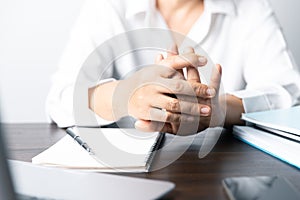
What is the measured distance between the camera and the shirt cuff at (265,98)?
75 centimetres

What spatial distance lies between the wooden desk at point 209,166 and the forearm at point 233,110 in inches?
4.0

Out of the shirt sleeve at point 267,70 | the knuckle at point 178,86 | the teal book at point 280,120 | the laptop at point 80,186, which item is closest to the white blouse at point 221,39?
the shirt sleeve at point 267,70

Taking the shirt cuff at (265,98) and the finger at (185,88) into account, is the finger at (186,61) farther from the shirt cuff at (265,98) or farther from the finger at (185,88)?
the shirt cuff at (265,98)

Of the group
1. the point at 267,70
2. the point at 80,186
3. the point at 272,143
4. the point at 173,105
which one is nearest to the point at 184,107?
the point at 173,105

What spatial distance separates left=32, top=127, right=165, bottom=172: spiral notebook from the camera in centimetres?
42

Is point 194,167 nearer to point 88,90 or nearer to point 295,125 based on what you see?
point 295,125

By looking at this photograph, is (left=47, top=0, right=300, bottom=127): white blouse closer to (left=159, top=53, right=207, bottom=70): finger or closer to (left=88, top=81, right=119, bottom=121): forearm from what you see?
(left=88, top=81, right=119, bottom=121): forearm

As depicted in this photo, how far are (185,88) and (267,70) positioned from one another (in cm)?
44

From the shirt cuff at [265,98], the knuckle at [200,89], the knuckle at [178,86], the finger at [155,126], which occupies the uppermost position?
the knuckle at [178,86]

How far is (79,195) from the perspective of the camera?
0.31m

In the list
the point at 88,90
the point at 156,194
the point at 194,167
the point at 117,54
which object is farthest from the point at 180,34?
the point at 156,194

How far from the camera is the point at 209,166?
17.0 inches

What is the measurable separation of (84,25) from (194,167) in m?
0.62

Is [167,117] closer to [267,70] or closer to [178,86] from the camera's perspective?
[178,86]
